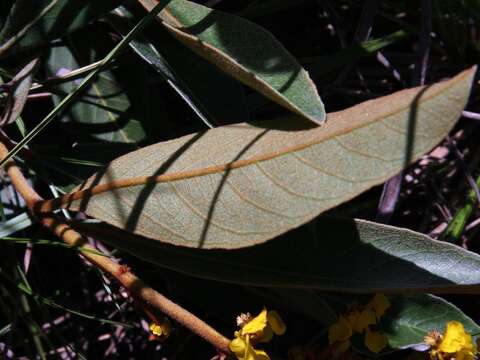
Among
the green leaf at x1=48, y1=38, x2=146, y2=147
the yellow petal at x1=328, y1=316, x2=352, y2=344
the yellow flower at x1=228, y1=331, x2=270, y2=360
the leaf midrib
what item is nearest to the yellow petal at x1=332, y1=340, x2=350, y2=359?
the yellow petal at x1=328, y1=316, x2=352, y2=344

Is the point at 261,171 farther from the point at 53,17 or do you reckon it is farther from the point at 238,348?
the point at 53,17

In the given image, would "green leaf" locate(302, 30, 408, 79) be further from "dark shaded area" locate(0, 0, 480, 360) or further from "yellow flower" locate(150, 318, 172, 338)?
"yellow flower" locate(150, 318, 172, 338)

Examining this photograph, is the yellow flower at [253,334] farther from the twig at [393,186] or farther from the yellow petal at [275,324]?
the twig at [393,186]

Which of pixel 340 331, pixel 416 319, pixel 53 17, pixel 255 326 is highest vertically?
pixel 53 17

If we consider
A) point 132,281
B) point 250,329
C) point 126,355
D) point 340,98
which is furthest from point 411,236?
point 126,355

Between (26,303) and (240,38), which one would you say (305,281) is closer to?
(240,38)

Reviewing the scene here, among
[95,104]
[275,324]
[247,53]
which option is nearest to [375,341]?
[275,324]
